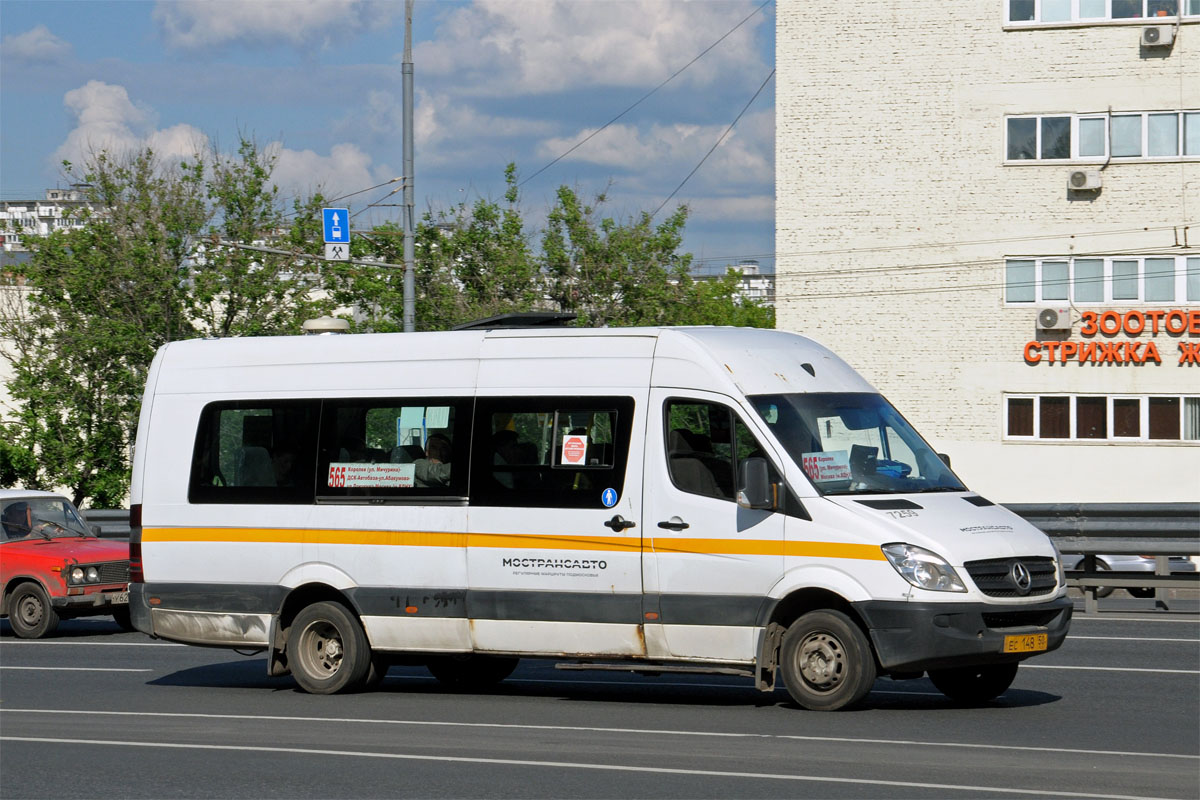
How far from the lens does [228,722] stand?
404 inches

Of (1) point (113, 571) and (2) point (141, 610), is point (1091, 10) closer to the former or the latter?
(1) point (113, 571)

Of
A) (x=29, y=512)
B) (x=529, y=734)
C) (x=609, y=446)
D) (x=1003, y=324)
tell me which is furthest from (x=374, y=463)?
(x=1003, y=324)

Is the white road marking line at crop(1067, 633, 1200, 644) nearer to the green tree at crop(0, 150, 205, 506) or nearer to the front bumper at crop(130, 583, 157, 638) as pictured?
the front bumper at crop(130, 583, 157, 638)

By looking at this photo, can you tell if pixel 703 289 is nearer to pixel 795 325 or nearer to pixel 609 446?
pixel 795 325

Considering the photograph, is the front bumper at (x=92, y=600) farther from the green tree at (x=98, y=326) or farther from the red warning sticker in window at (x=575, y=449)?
the green tree at (x=98, y=326)

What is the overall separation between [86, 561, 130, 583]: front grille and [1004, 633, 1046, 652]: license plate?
11.4 m

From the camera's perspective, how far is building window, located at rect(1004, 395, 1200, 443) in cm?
3556

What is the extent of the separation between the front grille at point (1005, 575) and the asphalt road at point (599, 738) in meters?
0.77


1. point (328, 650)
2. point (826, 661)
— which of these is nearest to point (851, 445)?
point (826, 661)

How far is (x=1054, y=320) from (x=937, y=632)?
27.4 meters

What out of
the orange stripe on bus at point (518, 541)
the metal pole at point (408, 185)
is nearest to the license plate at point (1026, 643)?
the orange stripe on bus at point (518, 541)

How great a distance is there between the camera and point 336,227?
2700cm

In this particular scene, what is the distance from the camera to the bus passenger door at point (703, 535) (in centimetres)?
1009

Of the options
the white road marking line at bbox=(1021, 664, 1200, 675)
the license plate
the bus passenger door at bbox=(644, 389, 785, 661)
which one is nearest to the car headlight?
the license plate
